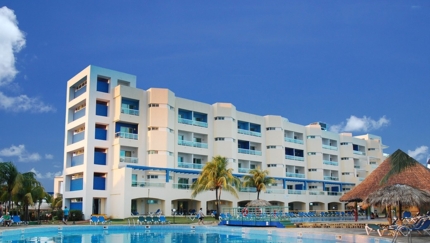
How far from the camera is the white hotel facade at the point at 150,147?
39812 mm

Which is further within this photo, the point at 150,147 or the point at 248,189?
the point at 248,189

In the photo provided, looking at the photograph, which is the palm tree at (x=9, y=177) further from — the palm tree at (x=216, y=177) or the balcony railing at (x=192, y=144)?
the balcony railing at (x=192, y=144)

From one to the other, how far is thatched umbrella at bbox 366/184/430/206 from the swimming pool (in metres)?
3.06

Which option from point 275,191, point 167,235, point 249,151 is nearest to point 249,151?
point 249,151

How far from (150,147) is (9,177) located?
13.0m

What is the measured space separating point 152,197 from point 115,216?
353 centimetres

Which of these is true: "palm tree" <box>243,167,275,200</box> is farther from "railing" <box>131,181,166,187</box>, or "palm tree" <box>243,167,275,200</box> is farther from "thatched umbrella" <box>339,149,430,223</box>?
"thatched umbrella" <box>339,149,430,223</box>

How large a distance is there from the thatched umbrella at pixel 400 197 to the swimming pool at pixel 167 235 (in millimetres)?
3056

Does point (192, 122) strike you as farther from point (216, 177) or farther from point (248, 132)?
point (216, 177)

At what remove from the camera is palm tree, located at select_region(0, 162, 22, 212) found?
1258 inches

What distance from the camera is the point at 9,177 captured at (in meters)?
32.4

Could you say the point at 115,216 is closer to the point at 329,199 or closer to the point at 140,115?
the point at 140,115

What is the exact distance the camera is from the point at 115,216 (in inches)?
1529

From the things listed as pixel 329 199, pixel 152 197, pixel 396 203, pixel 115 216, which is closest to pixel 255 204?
pixel 152 197
